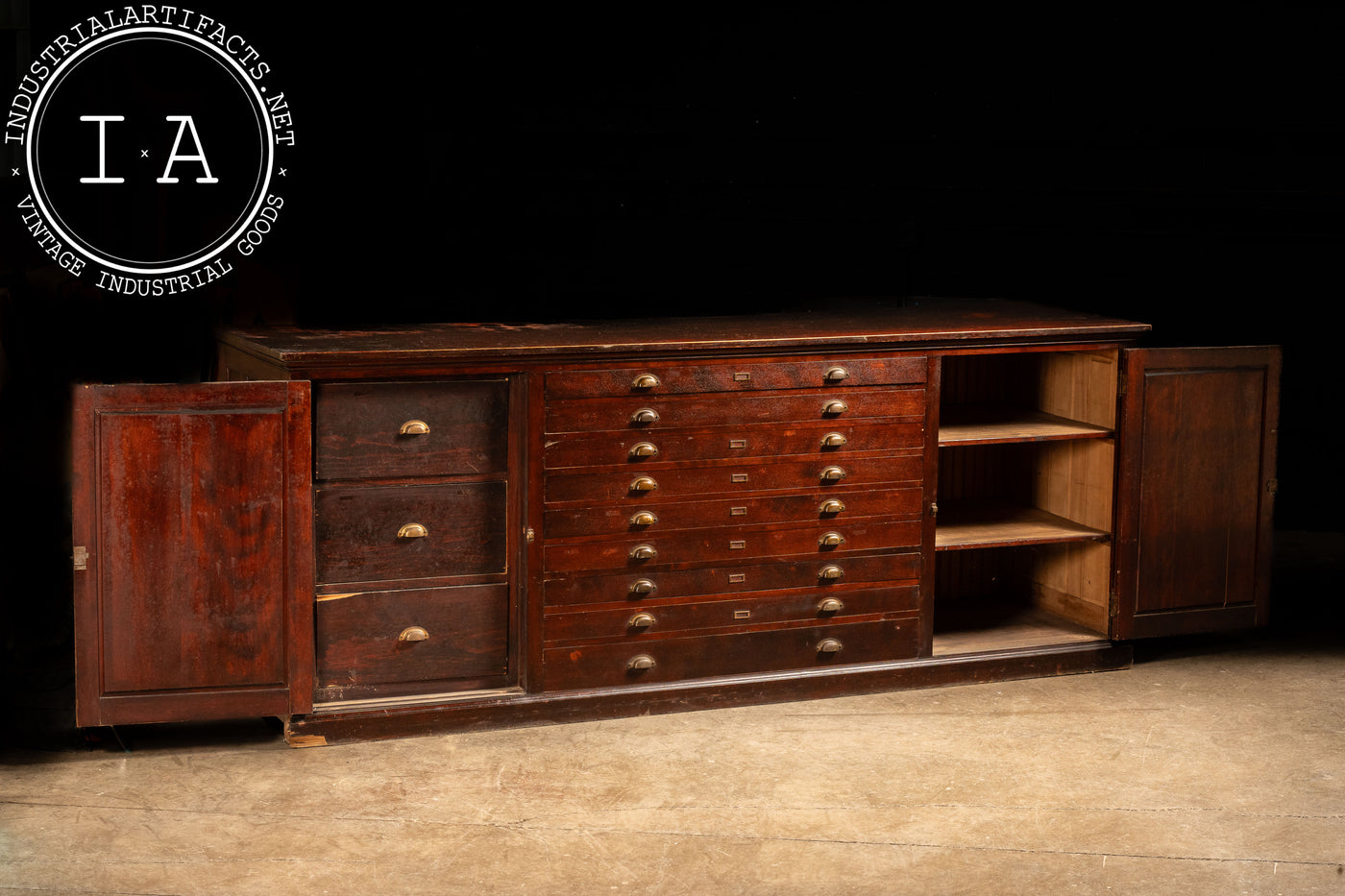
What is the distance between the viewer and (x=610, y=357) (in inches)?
165

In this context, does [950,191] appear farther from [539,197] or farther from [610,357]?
[610,357]

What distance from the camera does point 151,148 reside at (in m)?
4.51

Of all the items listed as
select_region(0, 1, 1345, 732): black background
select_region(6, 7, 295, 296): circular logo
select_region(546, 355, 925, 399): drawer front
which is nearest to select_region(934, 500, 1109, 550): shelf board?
select_region(546, 355, 925, 399): drawer front

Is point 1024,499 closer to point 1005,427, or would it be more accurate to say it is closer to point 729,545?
point 1005,427

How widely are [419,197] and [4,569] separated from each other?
1572mm

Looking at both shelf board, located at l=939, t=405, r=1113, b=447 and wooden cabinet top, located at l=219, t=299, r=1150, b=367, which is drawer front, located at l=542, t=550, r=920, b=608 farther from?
wooden cabinet top, located at l=219, t=299, r=1150, b=367

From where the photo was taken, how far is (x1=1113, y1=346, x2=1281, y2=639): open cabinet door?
462 cm

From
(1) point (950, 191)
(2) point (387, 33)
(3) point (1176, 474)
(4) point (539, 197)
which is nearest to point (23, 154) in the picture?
(2) point (387, 33)

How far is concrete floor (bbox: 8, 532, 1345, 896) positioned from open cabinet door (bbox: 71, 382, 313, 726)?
0.19 metres

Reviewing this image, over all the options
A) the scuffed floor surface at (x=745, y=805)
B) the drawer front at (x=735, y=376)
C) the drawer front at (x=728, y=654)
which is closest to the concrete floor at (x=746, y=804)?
the scuffed floor surface at (x=745, y=805)

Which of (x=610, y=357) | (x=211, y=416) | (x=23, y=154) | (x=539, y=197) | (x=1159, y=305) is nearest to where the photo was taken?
(x=211, y=416)

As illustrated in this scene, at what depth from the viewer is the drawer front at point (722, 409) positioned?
419 cm

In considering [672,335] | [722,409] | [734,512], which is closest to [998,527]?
[734,512]

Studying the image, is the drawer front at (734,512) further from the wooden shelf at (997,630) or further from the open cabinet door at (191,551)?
the open cabinet door at (191,551)
